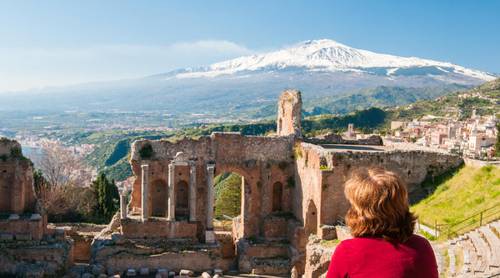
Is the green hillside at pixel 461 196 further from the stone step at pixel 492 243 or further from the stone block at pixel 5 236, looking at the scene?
the stone block at pixel 5 236

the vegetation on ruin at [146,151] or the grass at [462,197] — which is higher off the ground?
the vegetation on ruin at [146,151]

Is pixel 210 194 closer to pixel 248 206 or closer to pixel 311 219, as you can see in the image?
pixel 248 206

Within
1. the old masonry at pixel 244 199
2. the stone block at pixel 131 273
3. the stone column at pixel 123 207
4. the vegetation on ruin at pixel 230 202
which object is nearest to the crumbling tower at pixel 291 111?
the old masonry at pixel 244 199

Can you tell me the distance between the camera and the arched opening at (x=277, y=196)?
29.9m

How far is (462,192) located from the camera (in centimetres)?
2403

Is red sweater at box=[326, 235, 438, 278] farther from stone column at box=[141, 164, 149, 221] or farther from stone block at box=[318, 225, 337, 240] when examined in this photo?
stone column at box=[141, 164, 149, 221]

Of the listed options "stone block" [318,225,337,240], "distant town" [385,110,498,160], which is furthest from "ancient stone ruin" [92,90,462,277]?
"distant town" [385,110,498,160]

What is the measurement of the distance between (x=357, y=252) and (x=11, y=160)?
24.5m

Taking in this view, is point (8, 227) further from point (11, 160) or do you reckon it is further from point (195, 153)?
point (195, 153)

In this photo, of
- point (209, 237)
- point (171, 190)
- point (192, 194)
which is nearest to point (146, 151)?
point (171, 190)

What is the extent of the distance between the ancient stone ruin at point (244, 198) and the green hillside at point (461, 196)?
1.21 metres

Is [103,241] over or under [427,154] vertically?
under

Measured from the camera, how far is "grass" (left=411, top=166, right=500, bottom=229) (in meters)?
22.2

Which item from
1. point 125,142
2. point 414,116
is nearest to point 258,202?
point 125,142
